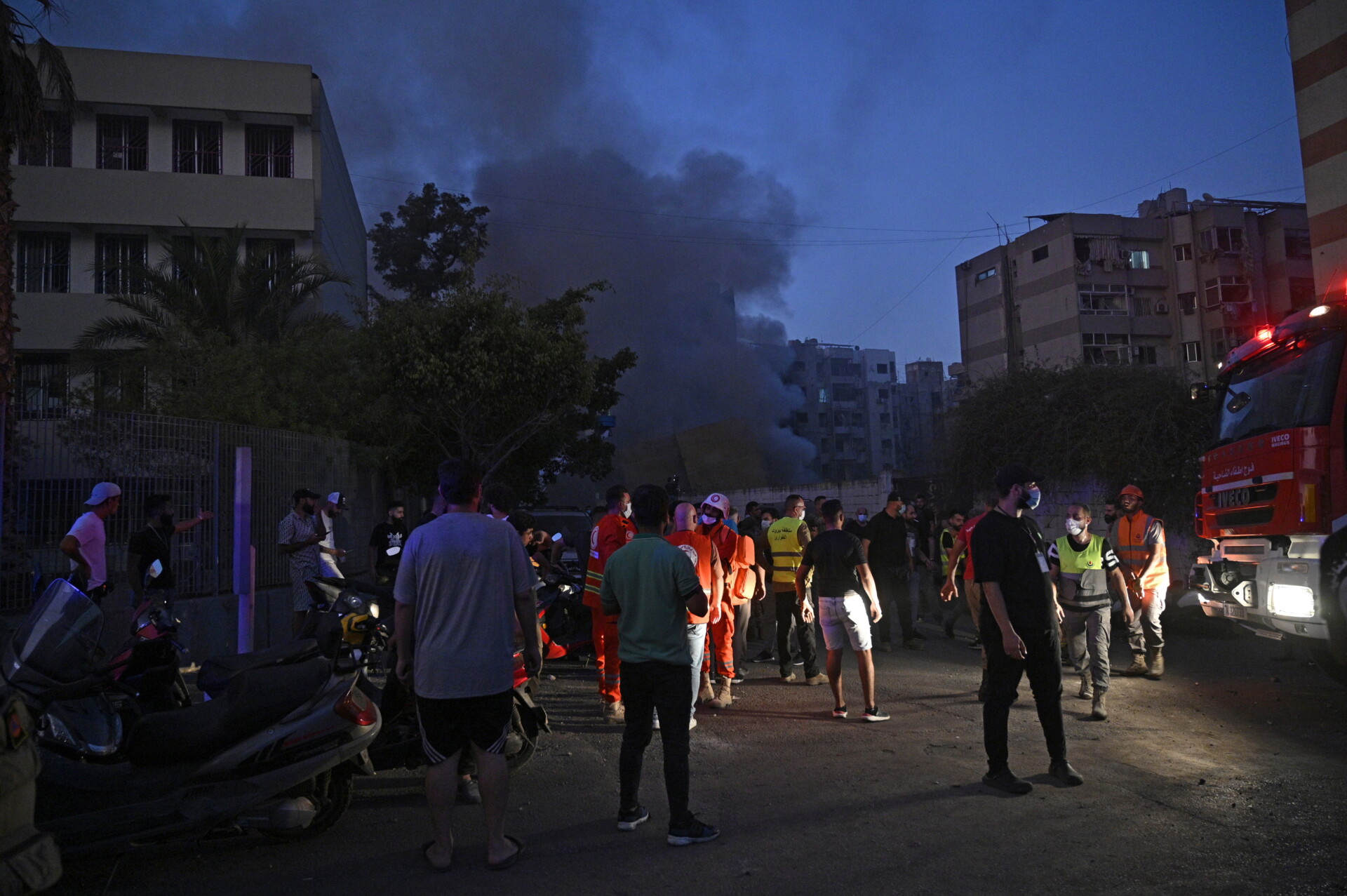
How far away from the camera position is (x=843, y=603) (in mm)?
6957

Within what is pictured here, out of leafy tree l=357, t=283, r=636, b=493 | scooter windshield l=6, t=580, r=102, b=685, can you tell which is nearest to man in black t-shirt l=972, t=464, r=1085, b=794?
scooter windshield l=6, t=580, r=102, b=685

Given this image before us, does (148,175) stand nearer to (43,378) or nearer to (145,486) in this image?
(43,378)

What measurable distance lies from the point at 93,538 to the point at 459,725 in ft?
17.3

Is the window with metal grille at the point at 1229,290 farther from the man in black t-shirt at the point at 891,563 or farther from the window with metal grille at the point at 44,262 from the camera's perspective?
the window with metal grille at the point at 44,262

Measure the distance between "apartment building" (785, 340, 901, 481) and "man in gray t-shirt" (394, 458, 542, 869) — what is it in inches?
2907

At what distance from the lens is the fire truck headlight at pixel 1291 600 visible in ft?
22.2

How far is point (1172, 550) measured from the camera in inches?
729

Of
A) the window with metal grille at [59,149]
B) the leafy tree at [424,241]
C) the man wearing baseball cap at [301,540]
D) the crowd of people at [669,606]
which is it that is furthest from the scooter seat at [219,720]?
the leafy tree at [424,241]

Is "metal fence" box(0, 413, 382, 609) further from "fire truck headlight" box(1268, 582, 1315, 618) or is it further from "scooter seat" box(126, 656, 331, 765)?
"fire truck headlight" box(1268, 582, 1315, 618)

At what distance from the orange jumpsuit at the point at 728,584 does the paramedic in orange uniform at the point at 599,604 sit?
0.75 meters

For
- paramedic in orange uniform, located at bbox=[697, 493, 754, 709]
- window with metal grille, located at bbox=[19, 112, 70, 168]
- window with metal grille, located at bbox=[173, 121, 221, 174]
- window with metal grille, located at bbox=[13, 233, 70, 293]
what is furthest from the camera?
window with metal grille, located at bbox=[173, 121, 221, 174]

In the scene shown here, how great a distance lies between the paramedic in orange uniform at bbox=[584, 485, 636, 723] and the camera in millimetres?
7172

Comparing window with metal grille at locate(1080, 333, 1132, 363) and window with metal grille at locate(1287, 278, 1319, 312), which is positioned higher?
window with metal grille at locate(1287, 278, 1319, 312)

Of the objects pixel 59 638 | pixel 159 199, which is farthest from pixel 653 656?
pixel 159 199
